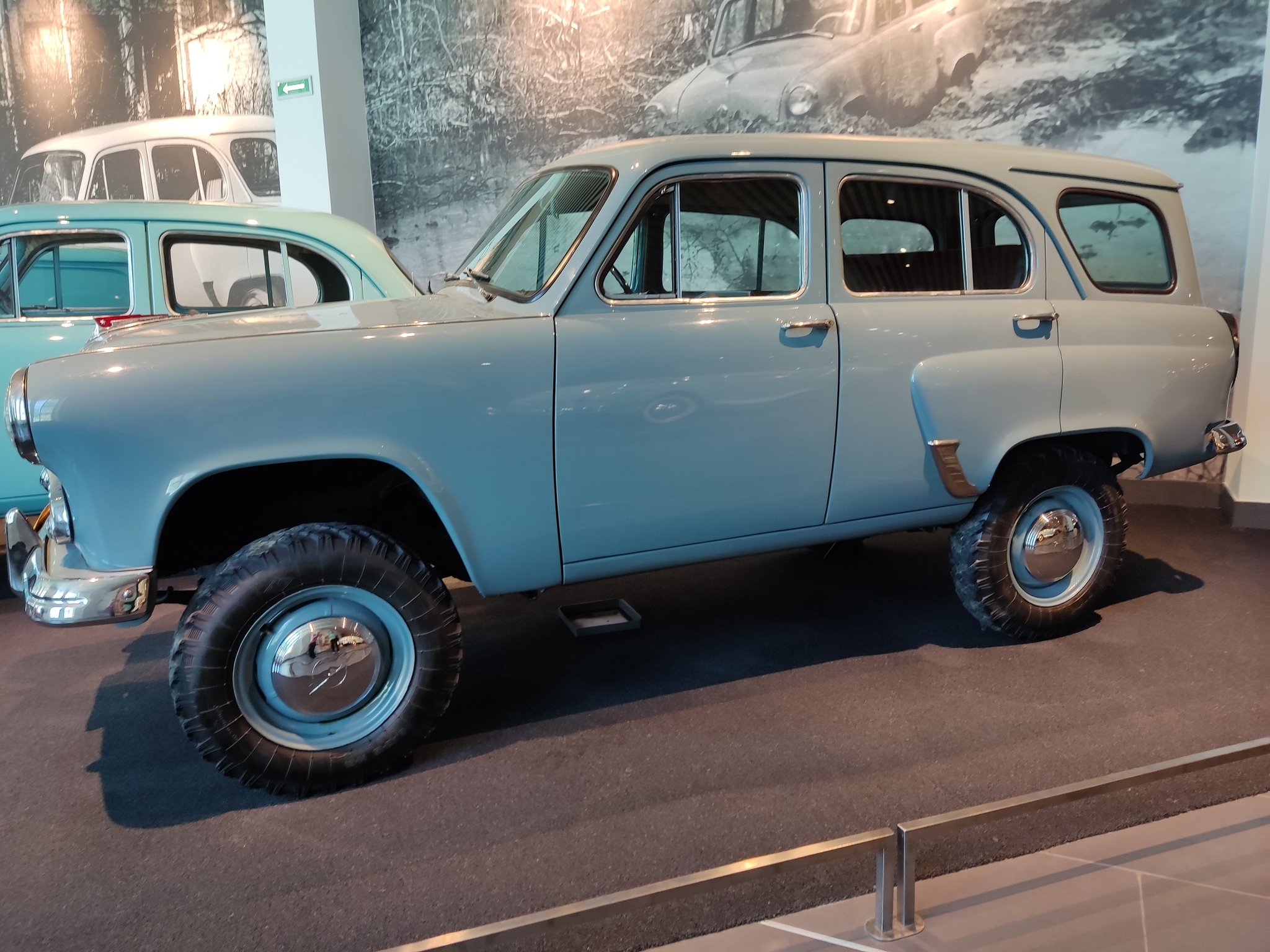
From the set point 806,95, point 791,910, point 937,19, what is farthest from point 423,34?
point 791,910

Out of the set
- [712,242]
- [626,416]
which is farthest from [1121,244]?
[626,416]

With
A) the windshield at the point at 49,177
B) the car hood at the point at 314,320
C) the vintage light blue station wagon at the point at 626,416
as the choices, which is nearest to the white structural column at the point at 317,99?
the windshield at the point at 49,177

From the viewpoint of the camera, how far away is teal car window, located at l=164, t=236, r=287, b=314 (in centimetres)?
455

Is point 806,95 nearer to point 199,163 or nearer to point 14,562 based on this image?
point 199,163

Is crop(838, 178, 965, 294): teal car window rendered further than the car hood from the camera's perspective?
Yes

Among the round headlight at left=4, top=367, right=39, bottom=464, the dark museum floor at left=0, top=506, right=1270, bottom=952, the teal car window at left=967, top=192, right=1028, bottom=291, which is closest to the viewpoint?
the dark museum floor at left=0, top=506, right=1270, bottom=952

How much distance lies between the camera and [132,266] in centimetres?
441

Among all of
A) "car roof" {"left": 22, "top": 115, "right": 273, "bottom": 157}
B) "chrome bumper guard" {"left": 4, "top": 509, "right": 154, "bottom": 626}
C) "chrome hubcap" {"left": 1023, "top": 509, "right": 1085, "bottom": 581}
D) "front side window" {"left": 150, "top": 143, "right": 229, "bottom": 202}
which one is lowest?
"chrome hubcap" {"left": 1023, "top": 509, "right": 1085, "bottom": 581}

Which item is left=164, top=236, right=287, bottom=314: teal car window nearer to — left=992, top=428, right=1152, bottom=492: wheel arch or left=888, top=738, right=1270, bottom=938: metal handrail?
left=992, top=428, right=1152, bottom=492: wheel arch

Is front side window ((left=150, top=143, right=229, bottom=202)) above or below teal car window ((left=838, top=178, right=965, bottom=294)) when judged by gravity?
above

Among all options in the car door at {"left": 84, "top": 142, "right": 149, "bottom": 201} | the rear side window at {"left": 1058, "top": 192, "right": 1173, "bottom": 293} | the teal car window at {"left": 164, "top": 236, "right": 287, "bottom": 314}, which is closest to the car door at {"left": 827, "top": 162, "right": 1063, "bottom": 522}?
the rear side window at {"left": 1058, "top": 192, "right": 1173, "bottom": 293}

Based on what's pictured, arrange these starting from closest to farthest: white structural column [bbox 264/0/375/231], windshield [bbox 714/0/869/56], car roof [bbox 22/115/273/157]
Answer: windshield [bbox 714/0/869/56]
white structural column [bbox 264/0/375/231]
car roof [bbox 22/115/273/157]

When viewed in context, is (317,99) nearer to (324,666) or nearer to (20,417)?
(20,417)

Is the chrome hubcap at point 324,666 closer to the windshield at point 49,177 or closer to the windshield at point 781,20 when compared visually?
the windshield at point 781,20
